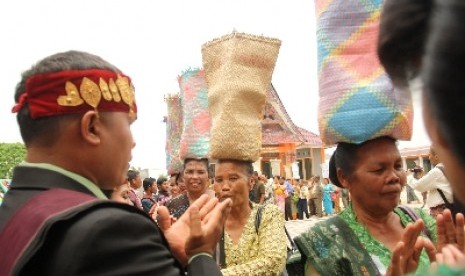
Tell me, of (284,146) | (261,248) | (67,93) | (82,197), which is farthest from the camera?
(284,146)

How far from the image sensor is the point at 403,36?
0.89 meters

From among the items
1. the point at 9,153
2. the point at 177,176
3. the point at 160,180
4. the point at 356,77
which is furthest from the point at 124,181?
the point at 9,153

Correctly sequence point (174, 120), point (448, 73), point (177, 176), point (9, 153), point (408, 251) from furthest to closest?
point (9, 153) → point (177, 176) → point (174, 120) → point (408, 251) → point (448, 73)

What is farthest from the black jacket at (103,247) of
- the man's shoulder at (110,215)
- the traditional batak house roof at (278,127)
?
the traditional batak house roof at (278,127)

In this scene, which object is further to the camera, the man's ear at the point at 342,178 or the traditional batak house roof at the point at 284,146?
the traditional batak house roof at the point at 284,146

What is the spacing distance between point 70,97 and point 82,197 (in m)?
0.33

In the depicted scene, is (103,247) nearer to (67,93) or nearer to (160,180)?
(67,93)

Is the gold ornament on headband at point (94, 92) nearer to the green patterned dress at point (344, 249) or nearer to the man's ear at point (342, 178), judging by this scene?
the green patterned dress at point (344, 249)

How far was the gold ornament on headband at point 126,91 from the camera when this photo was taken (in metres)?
1.65

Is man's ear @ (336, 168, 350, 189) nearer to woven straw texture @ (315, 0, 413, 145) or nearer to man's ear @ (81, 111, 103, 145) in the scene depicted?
woven straw texture @ (315, 0, 413, 145)

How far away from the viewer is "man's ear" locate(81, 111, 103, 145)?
154 cm

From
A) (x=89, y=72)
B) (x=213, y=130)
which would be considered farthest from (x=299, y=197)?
(x=89, y=72)

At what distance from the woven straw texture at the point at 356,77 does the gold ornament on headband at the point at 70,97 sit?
134 centimetres

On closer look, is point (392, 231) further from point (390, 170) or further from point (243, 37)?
point (243, 37)
